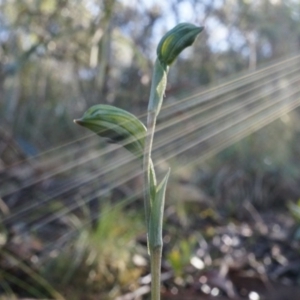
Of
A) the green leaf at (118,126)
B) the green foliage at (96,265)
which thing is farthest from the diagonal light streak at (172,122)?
the green leaf at (118,126)

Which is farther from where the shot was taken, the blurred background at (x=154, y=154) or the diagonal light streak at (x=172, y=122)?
the diagonal light streak at (x=172, y=122)

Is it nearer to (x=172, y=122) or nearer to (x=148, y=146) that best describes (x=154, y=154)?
(x=172, y=122)

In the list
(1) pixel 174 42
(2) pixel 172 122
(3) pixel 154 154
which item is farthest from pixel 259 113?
(1) pixel 174 42

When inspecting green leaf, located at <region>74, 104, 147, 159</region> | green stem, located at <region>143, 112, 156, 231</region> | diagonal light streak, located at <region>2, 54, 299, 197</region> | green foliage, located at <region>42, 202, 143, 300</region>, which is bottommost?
green foliage, located at <region>42, 202, 143, 300</region>

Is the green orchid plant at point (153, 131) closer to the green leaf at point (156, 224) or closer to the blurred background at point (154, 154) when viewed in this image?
the green leaf at point (156, 224)

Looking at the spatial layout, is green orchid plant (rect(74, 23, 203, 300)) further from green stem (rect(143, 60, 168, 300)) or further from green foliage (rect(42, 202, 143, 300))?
green foliage (rect(42, 202, 143, 300))

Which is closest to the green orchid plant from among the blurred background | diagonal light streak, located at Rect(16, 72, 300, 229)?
the blurred background
